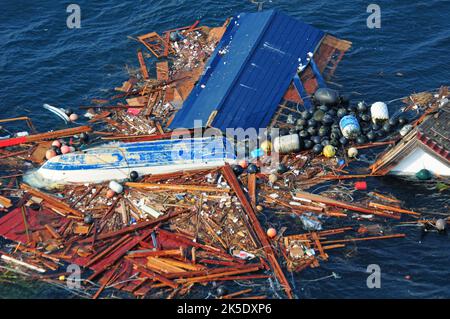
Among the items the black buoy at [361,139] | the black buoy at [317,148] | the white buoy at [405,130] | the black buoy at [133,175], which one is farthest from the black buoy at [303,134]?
the black buoy at [133,175]

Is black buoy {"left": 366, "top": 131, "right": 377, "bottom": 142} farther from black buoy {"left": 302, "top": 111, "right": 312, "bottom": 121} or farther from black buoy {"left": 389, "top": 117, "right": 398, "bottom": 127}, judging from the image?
black buoy {"left": 302, "top": 111, "right": 312, "bottom": 121}

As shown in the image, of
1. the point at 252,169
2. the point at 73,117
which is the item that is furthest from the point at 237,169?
the point at 73,117

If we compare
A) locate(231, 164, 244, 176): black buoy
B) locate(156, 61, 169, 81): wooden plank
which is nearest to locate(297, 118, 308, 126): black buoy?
locate(231, 164, 244, 176): black buoy

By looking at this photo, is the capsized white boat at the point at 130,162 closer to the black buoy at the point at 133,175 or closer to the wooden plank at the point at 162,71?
the black buoy at the point at 133,175

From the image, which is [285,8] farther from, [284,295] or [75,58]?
[284,295]

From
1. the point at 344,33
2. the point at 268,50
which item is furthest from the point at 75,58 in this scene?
the point at 344,33

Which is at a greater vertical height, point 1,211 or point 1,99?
point 1,99
